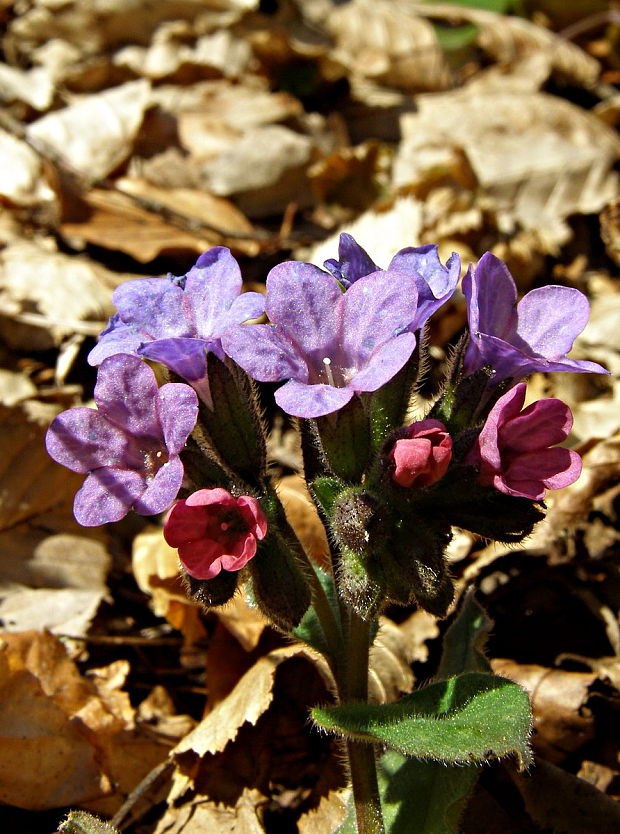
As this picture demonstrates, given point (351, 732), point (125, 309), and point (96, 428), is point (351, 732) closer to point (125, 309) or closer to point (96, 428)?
point (96, 428)

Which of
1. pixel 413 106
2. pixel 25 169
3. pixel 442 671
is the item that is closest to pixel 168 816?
pixel 442 671

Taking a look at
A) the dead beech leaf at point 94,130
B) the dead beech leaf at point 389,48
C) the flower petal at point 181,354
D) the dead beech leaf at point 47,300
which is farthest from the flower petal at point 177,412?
the dead beech leaf at point 389,48

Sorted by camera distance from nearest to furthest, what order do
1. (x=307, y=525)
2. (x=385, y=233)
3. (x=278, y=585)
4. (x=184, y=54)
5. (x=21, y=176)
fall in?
1. (x=278, y=585)
2. (x=307, y=525)
3. (x=385, y=233)
4. (x=21, y=176)
5. (x=184, y=54)

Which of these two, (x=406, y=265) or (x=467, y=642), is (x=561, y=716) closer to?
(x=467, y=642)

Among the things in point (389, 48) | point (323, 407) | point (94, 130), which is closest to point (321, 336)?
point (323, 407)

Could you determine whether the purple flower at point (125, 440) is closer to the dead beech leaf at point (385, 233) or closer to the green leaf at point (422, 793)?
the green leaf at point (422, 793)

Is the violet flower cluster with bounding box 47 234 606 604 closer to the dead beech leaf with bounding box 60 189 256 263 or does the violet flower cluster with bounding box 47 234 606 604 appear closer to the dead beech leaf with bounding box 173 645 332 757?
the dead beech leaf with bounding box 173 645 332 757

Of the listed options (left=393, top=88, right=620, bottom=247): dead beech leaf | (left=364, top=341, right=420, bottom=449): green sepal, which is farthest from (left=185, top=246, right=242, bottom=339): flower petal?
(left=393, top=88, right=620, bottom=247): dead beech leaf

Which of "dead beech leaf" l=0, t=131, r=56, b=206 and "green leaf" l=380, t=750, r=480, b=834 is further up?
"green leaf" l=380, t=750, r=480, b=834
